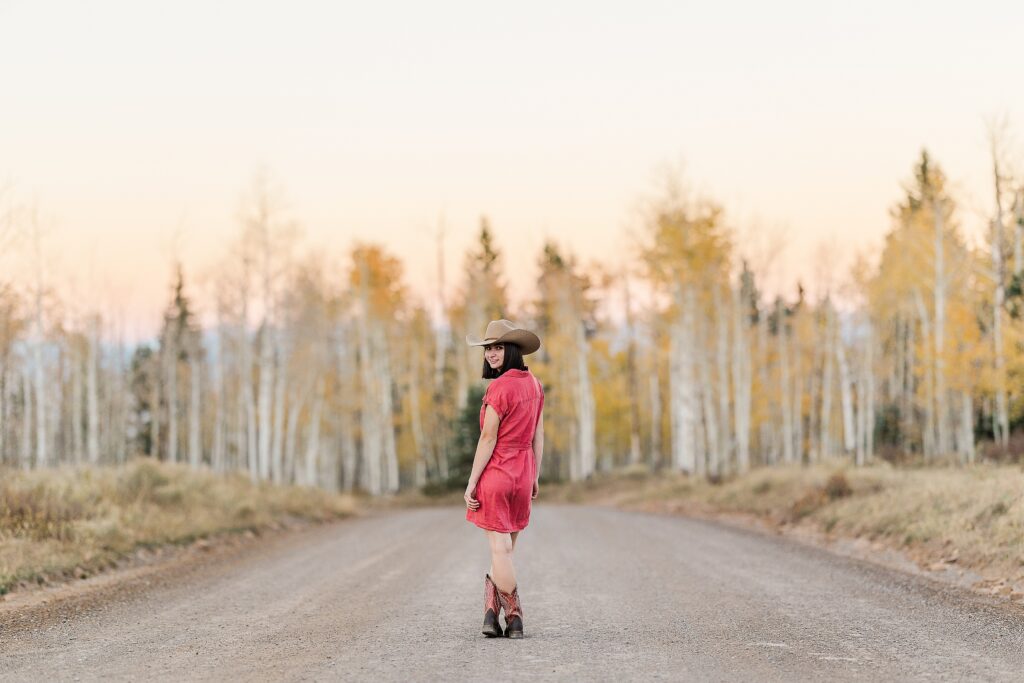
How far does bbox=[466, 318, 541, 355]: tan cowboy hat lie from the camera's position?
6.52 metres

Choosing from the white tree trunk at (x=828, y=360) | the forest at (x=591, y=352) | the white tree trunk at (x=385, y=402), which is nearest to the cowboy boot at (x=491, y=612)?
the forest at (x=591, y=352)

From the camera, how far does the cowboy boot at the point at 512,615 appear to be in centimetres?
642

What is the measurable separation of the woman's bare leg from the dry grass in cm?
558

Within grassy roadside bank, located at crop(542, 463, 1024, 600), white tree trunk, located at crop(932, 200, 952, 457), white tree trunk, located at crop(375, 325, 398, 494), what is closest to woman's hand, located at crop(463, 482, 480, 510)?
grassy roadside bank, located at crop(542, 463, 1024, 600)

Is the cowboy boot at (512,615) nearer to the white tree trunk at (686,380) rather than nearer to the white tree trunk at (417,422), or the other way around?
the white tree trunk at (686,380)

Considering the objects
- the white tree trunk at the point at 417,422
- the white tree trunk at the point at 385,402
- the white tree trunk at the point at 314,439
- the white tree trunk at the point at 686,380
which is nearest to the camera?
the white tree trunk at the point at 686,380

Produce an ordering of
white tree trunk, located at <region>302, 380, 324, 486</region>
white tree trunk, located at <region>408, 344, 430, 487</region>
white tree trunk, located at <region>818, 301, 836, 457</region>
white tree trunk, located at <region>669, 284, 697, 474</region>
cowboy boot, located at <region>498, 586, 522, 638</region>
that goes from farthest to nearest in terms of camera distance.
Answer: white tree trunk, located at <region>408, 344, 430, 487</region>
white tree trunk, located at <region>302, 380, 324, 486</region>
white tree trunk, located at <region>818, 301, 836, 457</region>
white tree trunk, located at <region>669, 284, 697, 474</region>
cowboy boot, located at <region>498, 586, 522, 638</region>

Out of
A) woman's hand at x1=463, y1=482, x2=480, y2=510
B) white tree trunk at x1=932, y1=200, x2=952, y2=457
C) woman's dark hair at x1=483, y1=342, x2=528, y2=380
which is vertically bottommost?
woman's hand at x1=463, y1=482, x2=480, y2=510

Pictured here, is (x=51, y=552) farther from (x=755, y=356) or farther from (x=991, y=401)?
(x=755, y=356)

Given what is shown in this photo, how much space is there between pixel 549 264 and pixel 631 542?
36.2m

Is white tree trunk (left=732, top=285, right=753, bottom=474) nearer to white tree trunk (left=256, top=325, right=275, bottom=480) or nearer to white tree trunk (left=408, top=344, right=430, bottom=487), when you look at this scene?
white tree trunk (left=256, top=325, right=275, bottom=480)

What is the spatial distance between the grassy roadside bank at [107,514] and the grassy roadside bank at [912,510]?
954 cm

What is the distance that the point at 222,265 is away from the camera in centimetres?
3600

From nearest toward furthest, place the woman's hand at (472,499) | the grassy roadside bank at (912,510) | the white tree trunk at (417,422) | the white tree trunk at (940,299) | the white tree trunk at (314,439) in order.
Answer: the woman's hand at (472,499)
the grassy roadside bank at (912,510)
the white tree trunk at (940,299)
the white tree trunk at (314,439)
the white tree trunk at (417,422)
